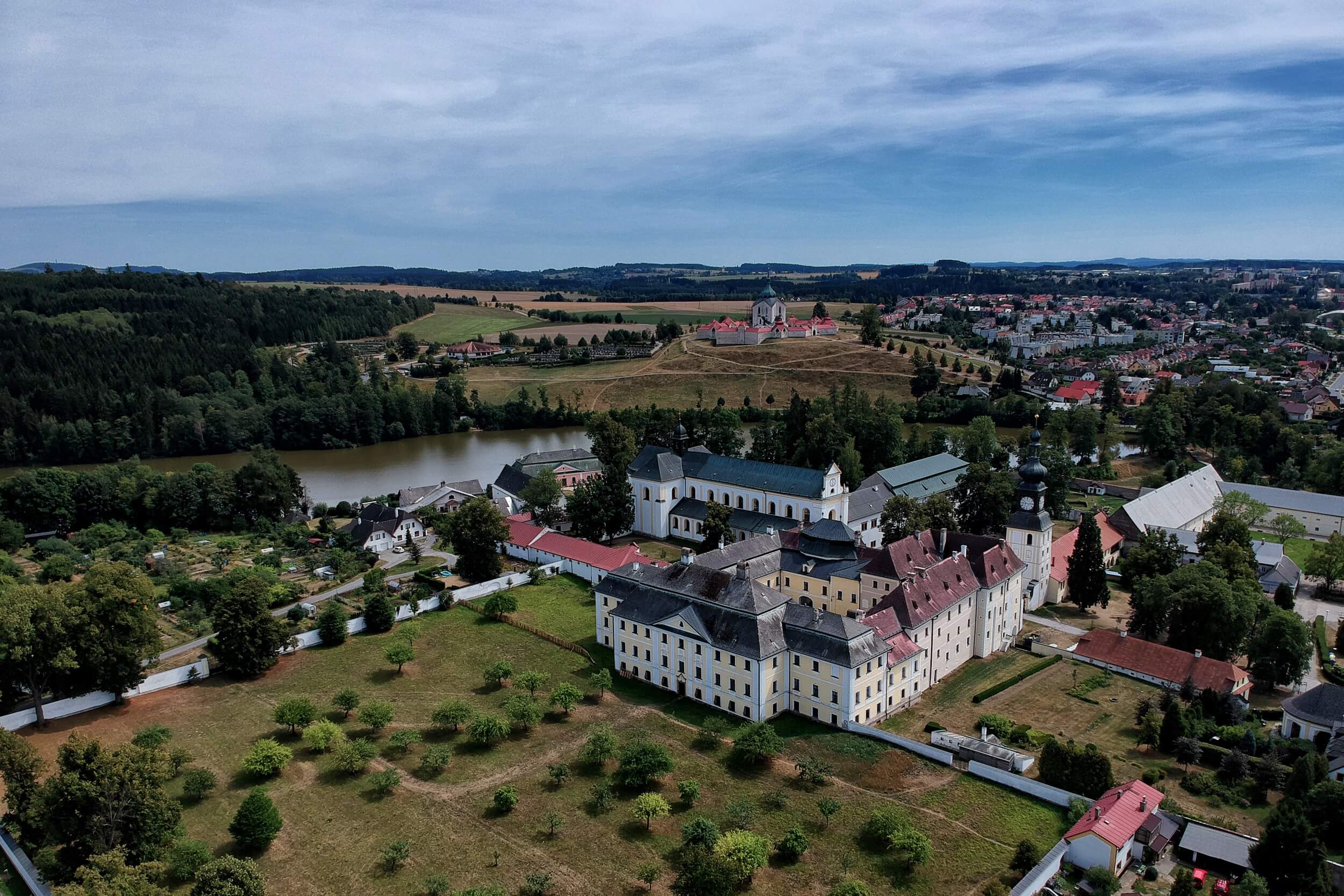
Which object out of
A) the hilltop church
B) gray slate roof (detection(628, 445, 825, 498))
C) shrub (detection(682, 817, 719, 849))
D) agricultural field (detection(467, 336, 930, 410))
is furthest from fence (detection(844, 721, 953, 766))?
the hilltop church

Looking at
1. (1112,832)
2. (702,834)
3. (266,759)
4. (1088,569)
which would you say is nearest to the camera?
(1112,832)

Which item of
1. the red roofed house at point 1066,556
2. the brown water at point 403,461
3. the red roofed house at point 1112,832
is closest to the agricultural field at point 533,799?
the red roofed house at point 1112,832

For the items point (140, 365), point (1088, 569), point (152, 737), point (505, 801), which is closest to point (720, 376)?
point (140, 365)

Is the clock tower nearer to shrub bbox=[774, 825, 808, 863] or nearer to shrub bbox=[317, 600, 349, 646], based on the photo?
shrub bbox=[774, 825, 808, 863]

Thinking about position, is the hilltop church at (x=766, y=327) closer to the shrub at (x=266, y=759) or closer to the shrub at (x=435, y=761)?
the shrub at (x=435, y=761)

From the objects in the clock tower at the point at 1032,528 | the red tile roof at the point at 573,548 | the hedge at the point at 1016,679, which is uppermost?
the clock tower at the point at 1032,528

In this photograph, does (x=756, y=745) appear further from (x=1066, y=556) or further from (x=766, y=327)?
(x=766, y=327)

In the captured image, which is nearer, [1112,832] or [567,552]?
[1112,832]
